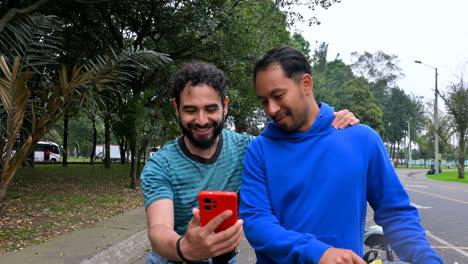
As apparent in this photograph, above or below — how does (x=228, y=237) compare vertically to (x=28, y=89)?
below

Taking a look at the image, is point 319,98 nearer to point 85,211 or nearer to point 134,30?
point 134,30

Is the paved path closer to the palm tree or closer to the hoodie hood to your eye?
the palm tree

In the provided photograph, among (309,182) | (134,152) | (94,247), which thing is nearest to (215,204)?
(309,182)

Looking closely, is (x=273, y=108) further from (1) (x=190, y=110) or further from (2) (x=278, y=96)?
(1) (x=190, y=110)

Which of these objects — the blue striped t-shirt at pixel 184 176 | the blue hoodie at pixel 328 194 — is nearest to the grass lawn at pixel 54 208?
the blue striped t-shirt at pixel 184 176

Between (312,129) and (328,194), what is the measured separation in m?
0.33

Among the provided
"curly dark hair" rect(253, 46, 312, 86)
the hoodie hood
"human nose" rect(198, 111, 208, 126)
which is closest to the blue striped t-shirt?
"human nose" rect(198, 111, 208, 126)

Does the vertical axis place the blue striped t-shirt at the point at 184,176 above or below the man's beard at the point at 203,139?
below

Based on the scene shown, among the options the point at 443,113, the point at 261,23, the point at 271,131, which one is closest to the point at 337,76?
the point at 443,113

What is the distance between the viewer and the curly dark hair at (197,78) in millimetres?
1960

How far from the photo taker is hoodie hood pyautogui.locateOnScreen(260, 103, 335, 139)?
180 cm

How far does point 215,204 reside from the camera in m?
1.34

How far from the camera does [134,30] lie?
1420 centimetres

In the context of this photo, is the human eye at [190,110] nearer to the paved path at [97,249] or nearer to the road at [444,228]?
the road at [444,228]
